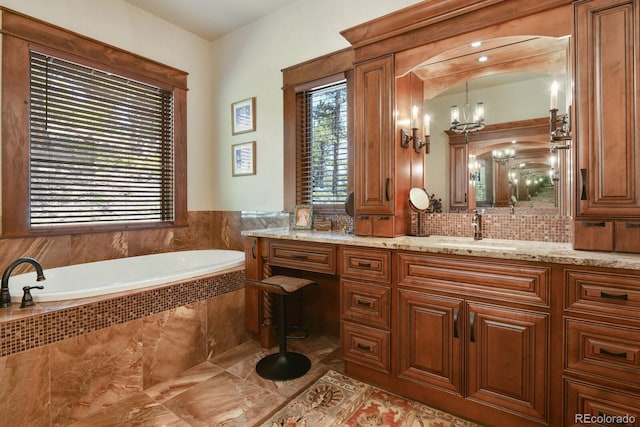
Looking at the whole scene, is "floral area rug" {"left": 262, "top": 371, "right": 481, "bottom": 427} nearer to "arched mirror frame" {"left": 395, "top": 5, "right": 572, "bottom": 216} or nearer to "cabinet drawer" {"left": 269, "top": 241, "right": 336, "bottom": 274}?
"cabinet drawer" {"left": 269, "top": 241, "right": 336, "bottom": 274}

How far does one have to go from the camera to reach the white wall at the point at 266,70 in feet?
8.92

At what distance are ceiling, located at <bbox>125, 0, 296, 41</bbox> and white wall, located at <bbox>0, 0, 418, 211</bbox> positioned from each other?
0.22ft

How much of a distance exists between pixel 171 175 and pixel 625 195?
370 cm

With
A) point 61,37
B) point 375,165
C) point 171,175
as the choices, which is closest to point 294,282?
point 375,165

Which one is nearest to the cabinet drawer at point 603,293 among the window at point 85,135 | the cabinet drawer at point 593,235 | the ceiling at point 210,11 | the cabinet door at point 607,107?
the cabinet drawer at point 593,235

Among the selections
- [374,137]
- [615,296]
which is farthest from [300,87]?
[615,296]

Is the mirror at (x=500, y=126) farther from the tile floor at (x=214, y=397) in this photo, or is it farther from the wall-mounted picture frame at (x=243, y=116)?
the wall-mounted picture frame at (x=243, y=116)

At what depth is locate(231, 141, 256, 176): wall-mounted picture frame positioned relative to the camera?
11.0 ft

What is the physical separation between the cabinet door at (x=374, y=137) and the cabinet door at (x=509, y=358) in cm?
90

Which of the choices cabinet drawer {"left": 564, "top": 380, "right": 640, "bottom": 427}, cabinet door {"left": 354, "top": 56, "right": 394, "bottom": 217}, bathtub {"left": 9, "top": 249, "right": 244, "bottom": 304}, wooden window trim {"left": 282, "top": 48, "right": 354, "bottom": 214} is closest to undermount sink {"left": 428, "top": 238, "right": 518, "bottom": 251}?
cabinet door {"left": 354, "top": 56, "right": 394, "bottom": 217}

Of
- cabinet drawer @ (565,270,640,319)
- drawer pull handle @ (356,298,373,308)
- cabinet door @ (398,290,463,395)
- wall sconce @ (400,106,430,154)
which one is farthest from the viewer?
wall sconce @ (400,106,430,154)

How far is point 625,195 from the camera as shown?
1.45 meters

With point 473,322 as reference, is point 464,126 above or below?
above

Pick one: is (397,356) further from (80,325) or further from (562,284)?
(80,325)
